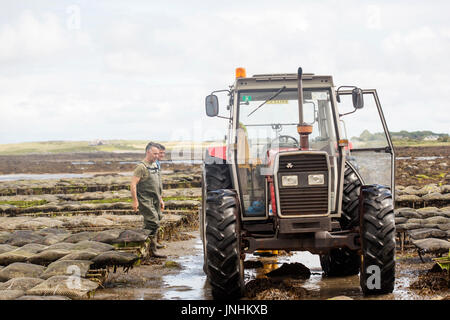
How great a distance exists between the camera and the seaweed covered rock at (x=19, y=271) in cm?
796

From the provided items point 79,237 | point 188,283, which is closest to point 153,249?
point 79,237

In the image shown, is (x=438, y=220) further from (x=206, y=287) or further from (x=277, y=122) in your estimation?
(x=206, y=287)

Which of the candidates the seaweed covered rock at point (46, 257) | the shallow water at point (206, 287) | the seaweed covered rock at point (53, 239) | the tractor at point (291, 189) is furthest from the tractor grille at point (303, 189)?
the seaweed covered rock at point (53, 239)

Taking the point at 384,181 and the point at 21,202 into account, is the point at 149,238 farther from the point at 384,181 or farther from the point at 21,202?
the point at 21,202

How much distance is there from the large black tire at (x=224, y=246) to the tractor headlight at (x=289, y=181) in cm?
61

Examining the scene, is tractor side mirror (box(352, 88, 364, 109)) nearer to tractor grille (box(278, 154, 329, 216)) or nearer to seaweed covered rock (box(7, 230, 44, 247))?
tractor grille (box(278, 154, 329, 216))

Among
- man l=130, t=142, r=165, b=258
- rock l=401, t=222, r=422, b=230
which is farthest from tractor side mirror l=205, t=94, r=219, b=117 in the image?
rock l=401, t=222, r=422, b=230

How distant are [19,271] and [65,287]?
4.32 ft

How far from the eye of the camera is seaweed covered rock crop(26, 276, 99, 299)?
273 inches

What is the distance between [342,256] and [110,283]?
3.42 meters

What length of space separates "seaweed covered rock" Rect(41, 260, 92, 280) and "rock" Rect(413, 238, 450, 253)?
16.3 ft

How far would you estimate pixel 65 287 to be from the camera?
7070 mm

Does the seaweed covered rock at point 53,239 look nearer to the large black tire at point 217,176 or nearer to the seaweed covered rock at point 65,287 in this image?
the seaweed covered rock at point 65,287
